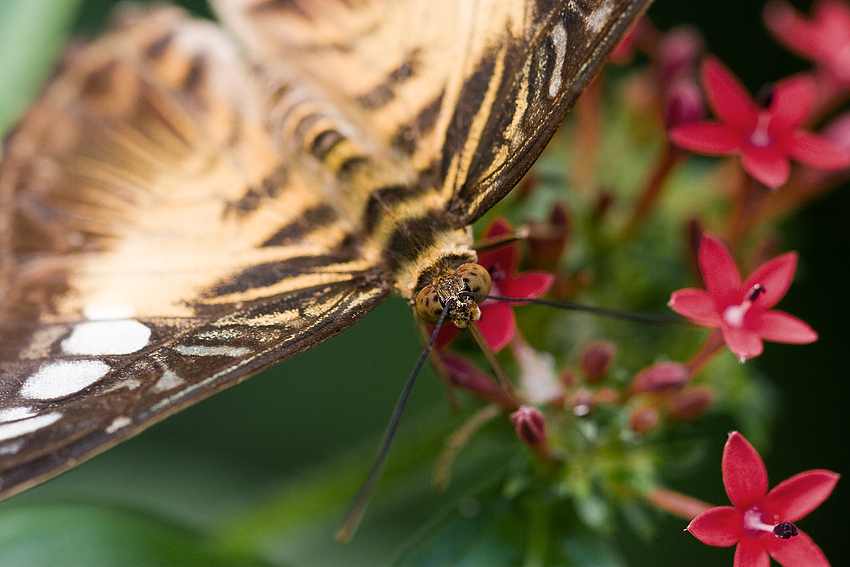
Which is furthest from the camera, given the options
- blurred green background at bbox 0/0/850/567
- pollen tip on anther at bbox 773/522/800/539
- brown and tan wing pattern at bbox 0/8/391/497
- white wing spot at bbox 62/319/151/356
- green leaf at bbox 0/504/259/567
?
blurred green background at bbox 0/0/850/567

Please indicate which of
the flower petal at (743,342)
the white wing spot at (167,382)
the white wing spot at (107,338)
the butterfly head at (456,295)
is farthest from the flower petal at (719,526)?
the white wing spot at (107,338)

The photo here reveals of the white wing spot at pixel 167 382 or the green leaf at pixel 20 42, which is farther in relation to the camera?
the green leaf at pixel 20 42

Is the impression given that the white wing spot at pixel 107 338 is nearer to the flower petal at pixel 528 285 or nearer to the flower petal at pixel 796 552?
the flower petal at pixel 528 285

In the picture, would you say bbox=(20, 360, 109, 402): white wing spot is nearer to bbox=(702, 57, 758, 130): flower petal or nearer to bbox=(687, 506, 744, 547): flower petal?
bbox=(687, 506, 744, 547): flower petal

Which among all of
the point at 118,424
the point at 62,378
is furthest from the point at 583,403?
the point at 62,378

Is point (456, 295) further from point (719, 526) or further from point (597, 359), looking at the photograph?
point (719, 526)

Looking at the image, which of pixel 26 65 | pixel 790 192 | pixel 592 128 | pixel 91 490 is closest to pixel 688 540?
pixel 790 192

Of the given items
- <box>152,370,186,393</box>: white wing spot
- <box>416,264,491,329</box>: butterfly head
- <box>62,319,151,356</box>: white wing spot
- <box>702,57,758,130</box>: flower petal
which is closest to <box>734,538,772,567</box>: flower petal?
<box>416,264,491,329</box>: butterfly head
